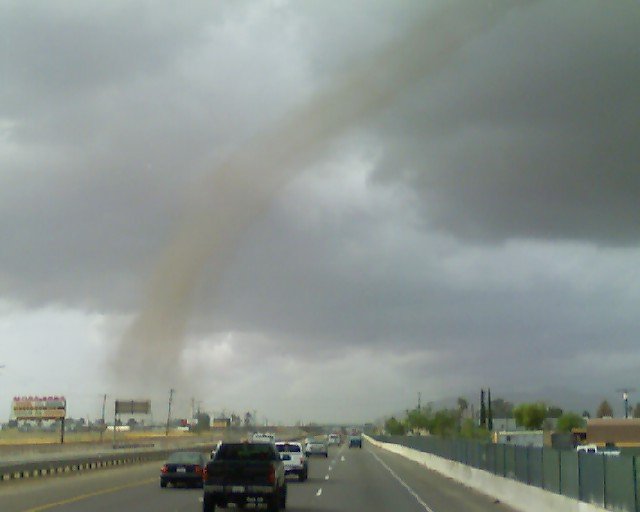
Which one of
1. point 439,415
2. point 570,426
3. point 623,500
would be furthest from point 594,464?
point 570,426

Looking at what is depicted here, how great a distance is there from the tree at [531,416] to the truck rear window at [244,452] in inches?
6822

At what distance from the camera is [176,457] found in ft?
124

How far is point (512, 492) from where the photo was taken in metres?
28.5

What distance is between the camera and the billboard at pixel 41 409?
6496 inches

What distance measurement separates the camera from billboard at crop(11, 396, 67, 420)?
541ft

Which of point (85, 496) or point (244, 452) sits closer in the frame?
point (244, 452)

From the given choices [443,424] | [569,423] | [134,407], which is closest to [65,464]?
[443,424]

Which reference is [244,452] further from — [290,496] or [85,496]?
[85,496]

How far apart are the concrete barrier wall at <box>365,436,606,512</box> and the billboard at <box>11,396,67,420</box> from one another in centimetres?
12705

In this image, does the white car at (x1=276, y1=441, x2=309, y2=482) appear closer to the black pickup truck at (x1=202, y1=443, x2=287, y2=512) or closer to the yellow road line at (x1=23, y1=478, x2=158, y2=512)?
the yellow road line at (x1=23, y1=478, x2=158, y2=512)

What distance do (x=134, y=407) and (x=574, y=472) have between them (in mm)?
160298

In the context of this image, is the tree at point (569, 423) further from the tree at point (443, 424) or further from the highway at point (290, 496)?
the highway at point (290, 496)

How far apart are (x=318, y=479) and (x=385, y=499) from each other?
14158mm

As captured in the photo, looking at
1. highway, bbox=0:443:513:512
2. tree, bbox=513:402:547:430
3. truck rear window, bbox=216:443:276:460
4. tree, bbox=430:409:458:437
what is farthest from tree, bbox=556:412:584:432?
truck rear window, bbox=216:443:276:460
